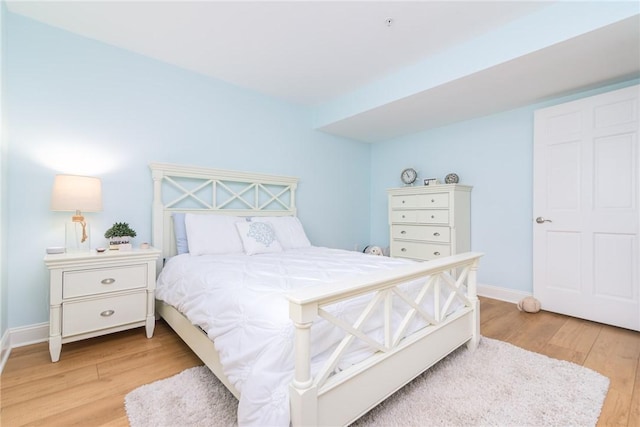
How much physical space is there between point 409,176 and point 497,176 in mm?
1051

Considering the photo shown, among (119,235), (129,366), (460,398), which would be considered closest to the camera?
(460,398)

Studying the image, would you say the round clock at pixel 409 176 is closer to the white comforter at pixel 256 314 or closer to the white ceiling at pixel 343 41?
the white ceiling at pixel 343 41

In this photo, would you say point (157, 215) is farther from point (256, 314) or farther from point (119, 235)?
point (256, 314)

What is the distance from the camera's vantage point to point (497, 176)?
10.8 feet

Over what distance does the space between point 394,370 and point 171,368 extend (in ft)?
4.42

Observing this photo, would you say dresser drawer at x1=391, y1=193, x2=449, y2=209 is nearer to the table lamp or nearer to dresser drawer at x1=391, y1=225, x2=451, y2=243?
dresser drawer at x1=391, y1=225, x2=451, y2=243

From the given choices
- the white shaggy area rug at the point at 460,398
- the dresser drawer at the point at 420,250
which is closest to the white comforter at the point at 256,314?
the white shaggy area rug at the point at 460,398

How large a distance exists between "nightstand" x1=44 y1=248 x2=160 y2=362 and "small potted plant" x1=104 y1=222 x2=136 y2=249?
104 mm

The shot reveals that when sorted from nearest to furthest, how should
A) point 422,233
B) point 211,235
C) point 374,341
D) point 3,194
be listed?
point 374,341, point 3,194, point 211,235, point 422,233

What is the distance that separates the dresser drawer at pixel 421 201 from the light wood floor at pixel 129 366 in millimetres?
1324

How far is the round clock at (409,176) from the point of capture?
13.0 ft

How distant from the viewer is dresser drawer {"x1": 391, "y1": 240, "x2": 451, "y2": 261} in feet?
10.9

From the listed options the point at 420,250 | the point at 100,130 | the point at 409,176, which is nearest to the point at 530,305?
the point at 420,250

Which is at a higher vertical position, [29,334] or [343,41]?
[343,41]
